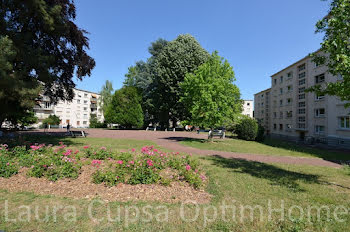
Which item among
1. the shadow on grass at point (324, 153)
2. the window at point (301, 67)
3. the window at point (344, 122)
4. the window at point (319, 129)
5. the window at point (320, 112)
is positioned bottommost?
the shadow on grass at point (324, 153)

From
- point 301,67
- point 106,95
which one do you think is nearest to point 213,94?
point 301,67

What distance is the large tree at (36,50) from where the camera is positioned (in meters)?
7.77

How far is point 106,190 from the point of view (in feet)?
15.5

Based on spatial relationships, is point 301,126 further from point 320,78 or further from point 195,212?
point 195,212

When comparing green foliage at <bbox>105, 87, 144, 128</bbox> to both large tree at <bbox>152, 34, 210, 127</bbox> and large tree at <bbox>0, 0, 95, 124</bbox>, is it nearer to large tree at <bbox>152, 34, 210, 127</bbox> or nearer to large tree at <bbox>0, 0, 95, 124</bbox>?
large tree at <bbox>152, 34, 210, 127</bbox>

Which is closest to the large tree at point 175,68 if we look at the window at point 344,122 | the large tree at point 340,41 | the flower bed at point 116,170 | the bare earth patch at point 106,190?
the window at point 344,122

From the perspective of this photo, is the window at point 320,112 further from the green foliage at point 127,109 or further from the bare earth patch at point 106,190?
the green foliage at point 127,109

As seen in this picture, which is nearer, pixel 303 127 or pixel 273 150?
pixel 273 150

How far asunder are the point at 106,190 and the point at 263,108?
2179 inches

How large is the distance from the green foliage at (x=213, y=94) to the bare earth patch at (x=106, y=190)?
12074 mm

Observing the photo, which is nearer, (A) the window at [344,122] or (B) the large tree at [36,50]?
(B) the large tree at [36,50]

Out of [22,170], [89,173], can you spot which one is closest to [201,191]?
[89,173]

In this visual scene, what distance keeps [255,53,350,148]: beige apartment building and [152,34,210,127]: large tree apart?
1760 centimetres

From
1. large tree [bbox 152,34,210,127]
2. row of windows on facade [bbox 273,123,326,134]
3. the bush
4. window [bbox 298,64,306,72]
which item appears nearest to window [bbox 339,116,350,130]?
row of windows on facade [bbox 273,123,326,134]
